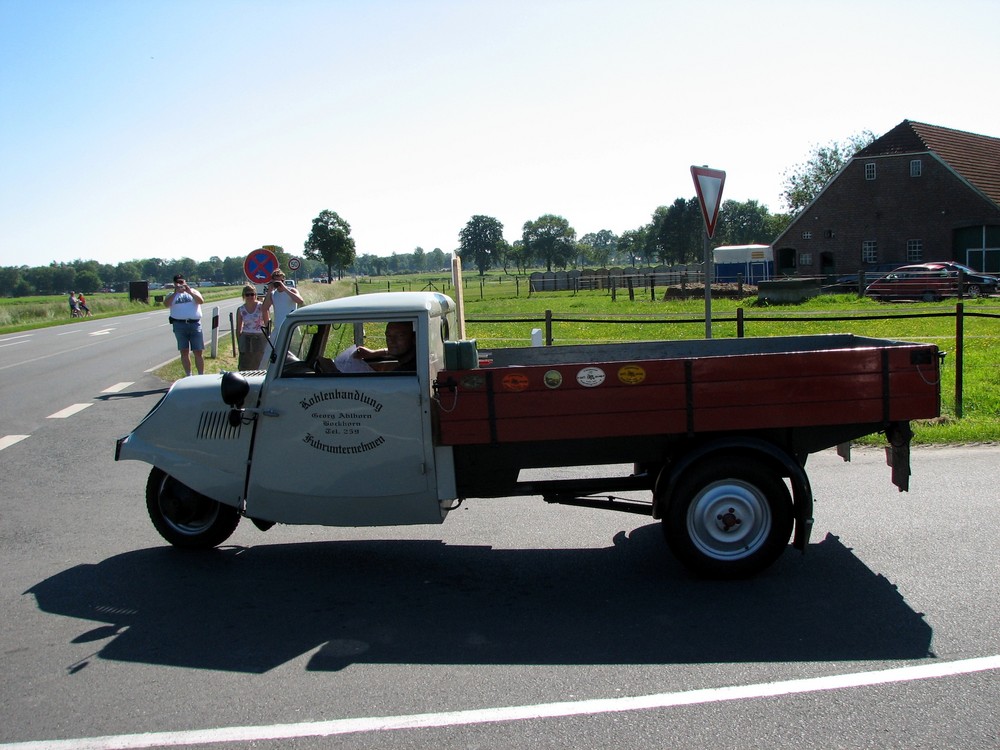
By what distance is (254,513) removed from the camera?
5316 mm

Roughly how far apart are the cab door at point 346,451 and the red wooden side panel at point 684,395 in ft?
1.00

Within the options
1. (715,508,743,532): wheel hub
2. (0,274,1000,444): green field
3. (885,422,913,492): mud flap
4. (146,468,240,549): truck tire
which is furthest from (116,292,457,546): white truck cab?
(0,274,1000,444): green field

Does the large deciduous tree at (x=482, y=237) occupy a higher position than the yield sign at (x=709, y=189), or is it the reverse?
the large deciduous tree at (x=482, y=237)

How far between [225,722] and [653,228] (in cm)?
11936

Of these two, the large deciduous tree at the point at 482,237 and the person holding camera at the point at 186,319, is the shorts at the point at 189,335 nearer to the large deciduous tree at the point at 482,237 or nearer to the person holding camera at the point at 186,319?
the person holding camera at the point at 186,319

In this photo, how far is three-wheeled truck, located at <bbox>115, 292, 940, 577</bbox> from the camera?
4871 mm

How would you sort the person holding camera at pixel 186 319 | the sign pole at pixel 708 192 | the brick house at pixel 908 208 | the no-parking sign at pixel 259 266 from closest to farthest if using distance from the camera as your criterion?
the sign pole at pixel 708 192 → the person holding camera at pixel 186 319 → the no-parking sign at pixel 259 266 → the brick house at pixel 908 208

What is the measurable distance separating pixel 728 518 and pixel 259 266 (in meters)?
11.4

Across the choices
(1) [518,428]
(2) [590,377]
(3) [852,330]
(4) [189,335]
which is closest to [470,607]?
(1) [518,428]

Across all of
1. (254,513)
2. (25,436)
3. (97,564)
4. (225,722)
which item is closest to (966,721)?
(225,722)

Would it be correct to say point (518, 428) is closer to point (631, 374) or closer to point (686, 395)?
point (631, 374)

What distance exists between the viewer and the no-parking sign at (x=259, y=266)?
47.2 ft

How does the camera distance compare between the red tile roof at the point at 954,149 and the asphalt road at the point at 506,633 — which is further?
the red tile roof at the point at 954,149

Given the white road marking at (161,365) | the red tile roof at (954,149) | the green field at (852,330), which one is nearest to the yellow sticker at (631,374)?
the green field at (852,330)
